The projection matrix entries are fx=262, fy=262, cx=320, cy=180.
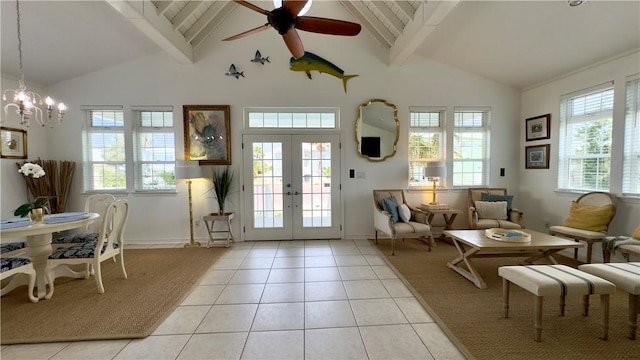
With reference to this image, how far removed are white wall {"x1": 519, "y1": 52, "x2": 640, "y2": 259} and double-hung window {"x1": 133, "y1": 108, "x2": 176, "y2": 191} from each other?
21.1 ft

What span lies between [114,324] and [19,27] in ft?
12.0

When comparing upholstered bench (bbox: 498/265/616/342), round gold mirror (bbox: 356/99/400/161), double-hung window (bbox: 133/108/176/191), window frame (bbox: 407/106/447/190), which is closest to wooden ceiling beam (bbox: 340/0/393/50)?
round gold mirror (bbox: 356/99/400/161)

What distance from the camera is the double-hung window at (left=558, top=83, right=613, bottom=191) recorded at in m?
3.64

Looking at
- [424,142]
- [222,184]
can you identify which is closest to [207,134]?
[222,184]

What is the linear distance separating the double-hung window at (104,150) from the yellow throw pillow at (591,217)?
710cm

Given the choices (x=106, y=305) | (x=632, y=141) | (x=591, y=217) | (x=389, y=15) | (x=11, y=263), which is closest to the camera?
(x=11, y=263)

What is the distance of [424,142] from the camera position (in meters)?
5.02

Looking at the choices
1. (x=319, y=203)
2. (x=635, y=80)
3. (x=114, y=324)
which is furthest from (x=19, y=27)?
(x=635, y=80)

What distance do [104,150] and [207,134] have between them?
1.87 metres

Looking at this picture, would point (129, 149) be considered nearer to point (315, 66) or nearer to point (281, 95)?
→ point (281, 95)

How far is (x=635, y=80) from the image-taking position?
130 inches

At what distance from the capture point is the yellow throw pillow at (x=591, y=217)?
11.0ft

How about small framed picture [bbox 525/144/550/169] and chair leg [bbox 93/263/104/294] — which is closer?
chair leg [bbox 93/263/104/294]

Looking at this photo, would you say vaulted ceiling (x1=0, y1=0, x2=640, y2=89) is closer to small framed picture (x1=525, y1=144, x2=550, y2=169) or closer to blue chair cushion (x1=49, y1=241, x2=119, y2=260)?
small framed picture (x1=525, y1=144, x2=550, y2=169)
